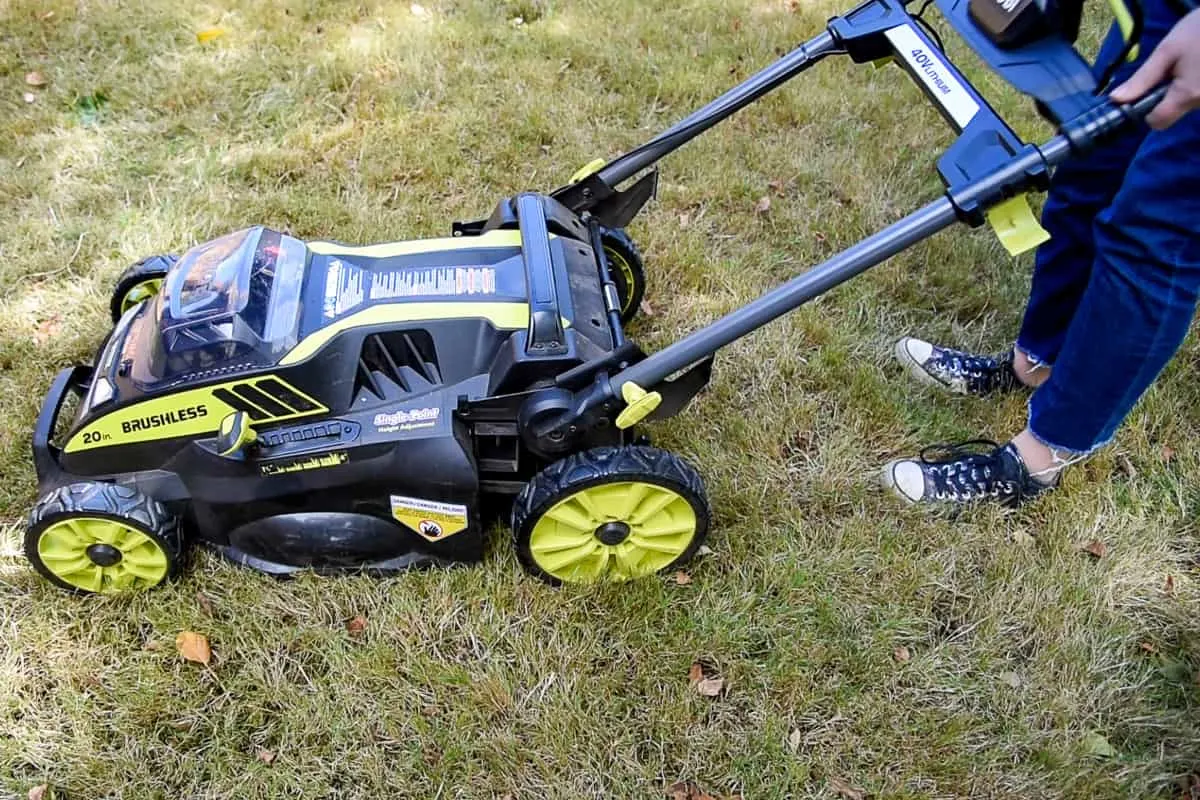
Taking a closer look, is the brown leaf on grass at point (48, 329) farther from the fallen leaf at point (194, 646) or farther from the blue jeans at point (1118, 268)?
the blue jeans at point (1118, 268)

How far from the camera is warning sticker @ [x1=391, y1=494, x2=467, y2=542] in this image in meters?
1.89

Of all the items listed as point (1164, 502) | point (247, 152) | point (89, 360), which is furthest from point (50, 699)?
point (1164, 502)

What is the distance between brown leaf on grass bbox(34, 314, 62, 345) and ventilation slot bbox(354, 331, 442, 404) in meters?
1.31

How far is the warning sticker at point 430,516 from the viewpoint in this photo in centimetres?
189

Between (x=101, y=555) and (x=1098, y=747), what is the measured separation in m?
2.04

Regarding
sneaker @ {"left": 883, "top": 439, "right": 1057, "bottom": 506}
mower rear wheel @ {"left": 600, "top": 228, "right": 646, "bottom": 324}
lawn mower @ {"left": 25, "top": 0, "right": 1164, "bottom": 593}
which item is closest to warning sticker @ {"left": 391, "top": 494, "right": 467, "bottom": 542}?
lawn mower @ {"left": 25, "top": 0, "right": 1164, "bottom": 593}

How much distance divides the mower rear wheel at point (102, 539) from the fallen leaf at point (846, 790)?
54.8 inches

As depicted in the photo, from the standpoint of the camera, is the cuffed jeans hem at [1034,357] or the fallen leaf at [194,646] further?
the cuffed jeans hem at [1034,357]

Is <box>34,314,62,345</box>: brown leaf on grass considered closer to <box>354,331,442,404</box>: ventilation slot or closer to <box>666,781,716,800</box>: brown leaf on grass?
<box>354,331,442,404</box>: ventilation slot

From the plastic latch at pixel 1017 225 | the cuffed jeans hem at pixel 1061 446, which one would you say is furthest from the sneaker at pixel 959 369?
the plastic latch at pixel 1017 225

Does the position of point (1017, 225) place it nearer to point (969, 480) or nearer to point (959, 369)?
point (969, 480)

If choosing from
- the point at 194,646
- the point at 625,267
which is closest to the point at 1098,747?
the point at 625,267

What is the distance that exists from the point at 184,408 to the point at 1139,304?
182 centimetres

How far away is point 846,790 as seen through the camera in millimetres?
1797
